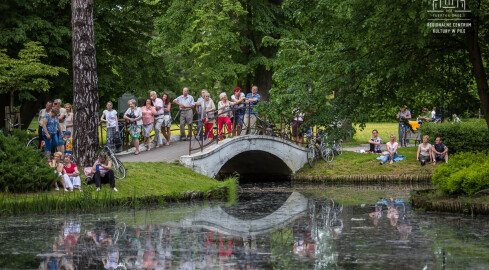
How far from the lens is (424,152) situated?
28.6 m

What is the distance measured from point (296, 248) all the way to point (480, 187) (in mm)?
6751

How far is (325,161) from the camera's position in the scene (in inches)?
1174

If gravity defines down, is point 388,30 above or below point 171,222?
above

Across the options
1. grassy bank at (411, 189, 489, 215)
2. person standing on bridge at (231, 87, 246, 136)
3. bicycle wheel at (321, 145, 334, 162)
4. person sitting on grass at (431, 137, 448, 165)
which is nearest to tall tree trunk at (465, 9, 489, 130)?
grassy bank at (411, 189, 489, 215)

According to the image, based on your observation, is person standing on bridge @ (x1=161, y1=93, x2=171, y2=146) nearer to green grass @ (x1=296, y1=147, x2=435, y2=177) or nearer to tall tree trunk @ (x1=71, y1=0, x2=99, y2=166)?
green grass @ (x1=296, y1=147, x2=435, y2=177)

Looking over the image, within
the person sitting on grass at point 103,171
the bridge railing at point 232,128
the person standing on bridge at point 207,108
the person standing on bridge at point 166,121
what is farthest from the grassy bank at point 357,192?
the person sitting on grass at point 103,171

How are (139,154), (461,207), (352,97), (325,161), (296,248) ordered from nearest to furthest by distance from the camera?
(296,248) → (461,207) → (352,97) → (139,154) → (325,161)

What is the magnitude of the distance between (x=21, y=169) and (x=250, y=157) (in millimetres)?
12540

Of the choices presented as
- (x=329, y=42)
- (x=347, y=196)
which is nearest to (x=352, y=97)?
(x=329, y=42)

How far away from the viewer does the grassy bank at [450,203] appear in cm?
1730

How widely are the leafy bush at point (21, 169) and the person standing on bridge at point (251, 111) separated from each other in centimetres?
878

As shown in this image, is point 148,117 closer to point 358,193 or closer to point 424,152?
point 358,193

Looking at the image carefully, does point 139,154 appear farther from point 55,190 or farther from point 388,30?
point 388,30

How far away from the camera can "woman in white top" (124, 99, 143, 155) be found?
2502 centimetres
